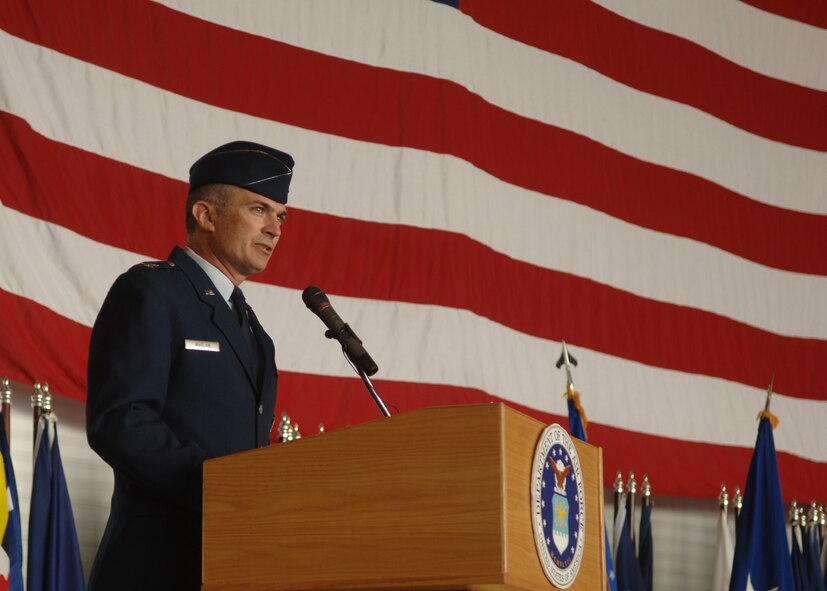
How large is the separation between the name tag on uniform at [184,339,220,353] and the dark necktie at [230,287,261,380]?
9 cm

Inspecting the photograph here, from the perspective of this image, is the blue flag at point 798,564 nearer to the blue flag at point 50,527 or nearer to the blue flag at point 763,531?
the blue flag at point 763,531

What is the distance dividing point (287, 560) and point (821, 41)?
461cm

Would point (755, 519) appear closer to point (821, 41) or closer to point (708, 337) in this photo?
point (708, 337)

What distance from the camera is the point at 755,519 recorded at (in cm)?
452

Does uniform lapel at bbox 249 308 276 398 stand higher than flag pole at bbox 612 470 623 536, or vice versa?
flag pole at bbox 612 470 623 536

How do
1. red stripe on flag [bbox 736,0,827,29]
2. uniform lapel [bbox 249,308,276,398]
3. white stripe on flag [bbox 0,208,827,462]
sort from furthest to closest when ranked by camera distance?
red stripe on flag [bbox 736,0,827,29] < white stripe on flag [bbox 0,208,827,462] < uniform lapel [bbox 249,308,276,398]

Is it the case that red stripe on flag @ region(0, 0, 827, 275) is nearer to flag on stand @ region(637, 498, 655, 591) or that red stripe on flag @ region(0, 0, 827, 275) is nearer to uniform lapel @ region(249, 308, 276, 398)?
flag on stand @ region(637, 498, 655, 591)

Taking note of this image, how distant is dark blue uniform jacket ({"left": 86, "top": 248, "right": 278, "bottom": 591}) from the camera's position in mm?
1802

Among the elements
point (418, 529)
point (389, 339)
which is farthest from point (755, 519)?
point (418, 529)

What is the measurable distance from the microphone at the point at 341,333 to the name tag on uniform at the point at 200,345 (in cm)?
15

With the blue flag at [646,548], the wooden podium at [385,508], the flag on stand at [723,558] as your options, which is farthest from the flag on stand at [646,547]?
the wooden podium at [385,508]

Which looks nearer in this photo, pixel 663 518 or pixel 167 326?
pixel 167 326

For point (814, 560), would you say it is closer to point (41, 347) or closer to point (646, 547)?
point (646, 547)

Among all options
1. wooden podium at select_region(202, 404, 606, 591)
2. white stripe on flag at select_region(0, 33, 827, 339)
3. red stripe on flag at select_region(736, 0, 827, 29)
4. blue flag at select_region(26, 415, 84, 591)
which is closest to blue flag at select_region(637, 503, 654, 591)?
white stripe on flag at select_region(0, 33, 827, 339)
